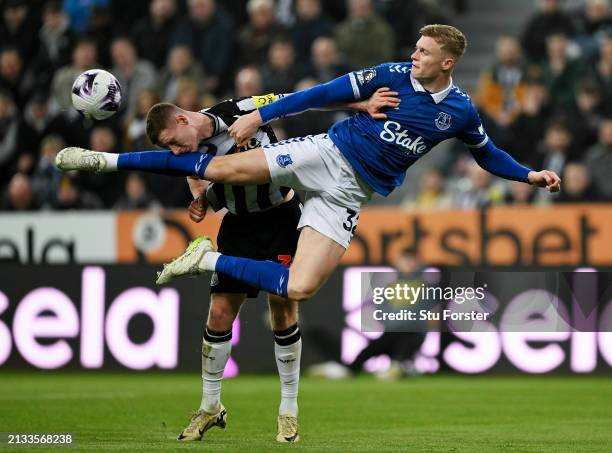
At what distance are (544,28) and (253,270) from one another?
1055cm

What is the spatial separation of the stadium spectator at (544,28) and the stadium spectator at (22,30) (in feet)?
25.5

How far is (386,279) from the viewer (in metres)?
12.3

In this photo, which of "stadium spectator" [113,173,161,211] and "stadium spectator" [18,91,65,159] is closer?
"stadium spectator" [113,173,161,211]

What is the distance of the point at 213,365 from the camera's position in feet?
30.5

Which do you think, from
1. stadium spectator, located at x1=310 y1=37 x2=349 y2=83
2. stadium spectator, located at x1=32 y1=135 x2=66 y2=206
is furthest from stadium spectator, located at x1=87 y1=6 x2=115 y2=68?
stadium spectator, located at x1=310 y1=37 x2=349 y2=83

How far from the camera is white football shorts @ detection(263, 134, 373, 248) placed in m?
8.76

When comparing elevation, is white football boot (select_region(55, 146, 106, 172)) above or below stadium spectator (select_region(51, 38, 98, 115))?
below

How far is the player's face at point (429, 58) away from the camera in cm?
870

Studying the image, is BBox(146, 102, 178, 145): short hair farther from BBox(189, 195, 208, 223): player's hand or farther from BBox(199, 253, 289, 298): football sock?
BBox(199, 253, 289, 298): football sock

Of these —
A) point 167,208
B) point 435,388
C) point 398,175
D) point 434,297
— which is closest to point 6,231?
point 167,208

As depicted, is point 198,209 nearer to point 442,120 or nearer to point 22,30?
point 442,120

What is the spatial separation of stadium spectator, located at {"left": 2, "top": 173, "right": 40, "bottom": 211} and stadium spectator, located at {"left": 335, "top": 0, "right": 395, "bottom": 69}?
461 cm

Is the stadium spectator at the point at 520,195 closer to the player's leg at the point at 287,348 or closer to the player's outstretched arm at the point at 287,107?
the player's leg at the point at 287,348

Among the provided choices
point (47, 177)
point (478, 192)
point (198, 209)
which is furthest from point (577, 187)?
point (198, 209)
